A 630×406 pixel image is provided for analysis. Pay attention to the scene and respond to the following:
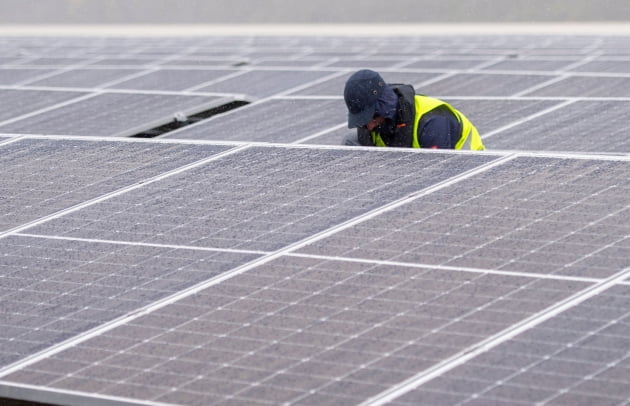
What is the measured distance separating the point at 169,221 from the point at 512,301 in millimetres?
2447

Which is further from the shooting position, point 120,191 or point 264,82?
point 264,82

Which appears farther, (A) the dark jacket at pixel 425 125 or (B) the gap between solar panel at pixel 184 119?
(B) the gap between solar panel at pixel 184 119

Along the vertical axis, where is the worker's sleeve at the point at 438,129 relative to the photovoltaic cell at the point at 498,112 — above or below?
above

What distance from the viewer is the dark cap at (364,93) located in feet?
28.9

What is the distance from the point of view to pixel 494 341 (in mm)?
5031

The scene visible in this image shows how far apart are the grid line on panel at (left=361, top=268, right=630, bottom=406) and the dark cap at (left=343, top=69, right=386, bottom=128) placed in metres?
3.56

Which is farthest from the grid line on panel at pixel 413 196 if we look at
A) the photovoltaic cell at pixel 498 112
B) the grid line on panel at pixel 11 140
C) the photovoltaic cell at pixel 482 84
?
the photovoltaic cell at pixel 482 84

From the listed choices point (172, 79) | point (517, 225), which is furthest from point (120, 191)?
point (172, 79)

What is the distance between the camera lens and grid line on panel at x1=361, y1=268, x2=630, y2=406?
4.67 m

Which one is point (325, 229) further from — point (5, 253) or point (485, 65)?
point (485, 65)

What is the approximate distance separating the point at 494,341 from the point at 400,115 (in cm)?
408

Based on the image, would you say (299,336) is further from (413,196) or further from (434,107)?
(434,107)

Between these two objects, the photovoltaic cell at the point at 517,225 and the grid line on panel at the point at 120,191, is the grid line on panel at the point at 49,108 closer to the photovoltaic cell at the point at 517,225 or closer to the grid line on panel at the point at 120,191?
the grid line on panel at the point at 120,191

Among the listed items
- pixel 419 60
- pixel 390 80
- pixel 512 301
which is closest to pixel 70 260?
pixel 512 301
